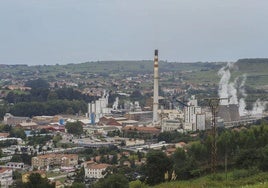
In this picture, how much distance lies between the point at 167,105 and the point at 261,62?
26.4m

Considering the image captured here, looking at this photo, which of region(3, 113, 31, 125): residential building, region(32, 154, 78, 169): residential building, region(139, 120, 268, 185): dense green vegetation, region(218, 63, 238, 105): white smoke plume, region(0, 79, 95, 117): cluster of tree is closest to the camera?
region(139, 120, 268, 185): dense green vegetation

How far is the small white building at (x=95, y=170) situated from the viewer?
21.9 m

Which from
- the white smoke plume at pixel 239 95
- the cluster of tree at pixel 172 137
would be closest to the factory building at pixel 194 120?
the cluster of tree at pixel 172 137

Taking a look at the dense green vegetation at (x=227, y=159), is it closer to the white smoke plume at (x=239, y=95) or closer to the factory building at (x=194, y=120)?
the factory building at (x=194, y=120)

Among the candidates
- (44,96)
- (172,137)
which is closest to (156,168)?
(172,137)

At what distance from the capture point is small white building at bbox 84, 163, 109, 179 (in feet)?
71.9

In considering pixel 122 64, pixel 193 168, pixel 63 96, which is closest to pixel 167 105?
pixel 63 96

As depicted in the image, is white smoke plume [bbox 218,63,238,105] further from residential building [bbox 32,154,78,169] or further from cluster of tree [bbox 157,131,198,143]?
residential building [bbox 32,154,78,169]

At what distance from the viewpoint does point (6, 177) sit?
2194 cm

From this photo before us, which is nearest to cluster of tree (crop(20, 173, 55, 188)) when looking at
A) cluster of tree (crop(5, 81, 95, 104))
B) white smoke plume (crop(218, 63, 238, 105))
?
white smoke plume (crop(218, 63, 238, 105))

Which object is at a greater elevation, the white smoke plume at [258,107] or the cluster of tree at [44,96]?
the cluster of tree at [44,96]

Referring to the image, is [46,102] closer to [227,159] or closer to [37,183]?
[227,159]

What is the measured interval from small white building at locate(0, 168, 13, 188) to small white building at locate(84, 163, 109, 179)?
2902 millimetres

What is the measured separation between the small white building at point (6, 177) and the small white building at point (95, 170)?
2902 mm
